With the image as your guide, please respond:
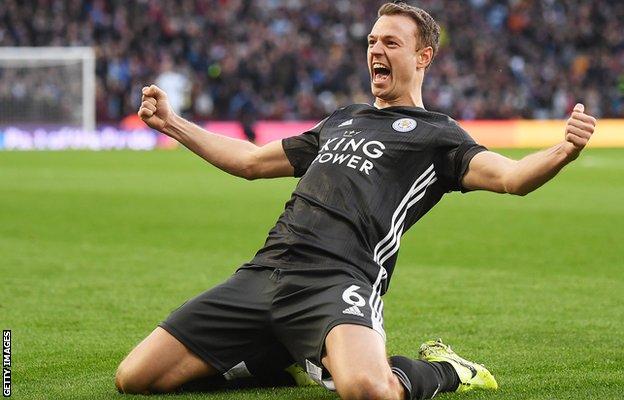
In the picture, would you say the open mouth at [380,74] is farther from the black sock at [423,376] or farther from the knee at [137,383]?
the knee at [137,383]

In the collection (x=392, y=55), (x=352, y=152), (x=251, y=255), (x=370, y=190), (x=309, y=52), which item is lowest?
(x=309, y=52)

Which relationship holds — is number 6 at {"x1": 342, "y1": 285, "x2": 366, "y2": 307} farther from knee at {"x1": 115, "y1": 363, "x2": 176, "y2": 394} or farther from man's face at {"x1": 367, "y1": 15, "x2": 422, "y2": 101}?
man's face at {"x1": 367, "y1": 15, "x2": 422, "y2": 101}

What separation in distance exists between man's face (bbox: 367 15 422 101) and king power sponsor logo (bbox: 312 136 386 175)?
0.26m

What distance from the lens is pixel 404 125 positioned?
218 inches

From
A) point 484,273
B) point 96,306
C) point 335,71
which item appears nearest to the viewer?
point 96,306

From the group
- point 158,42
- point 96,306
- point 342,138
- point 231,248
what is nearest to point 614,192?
point 231,248

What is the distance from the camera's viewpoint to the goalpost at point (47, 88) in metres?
31.4

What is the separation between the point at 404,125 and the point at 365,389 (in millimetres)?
1348

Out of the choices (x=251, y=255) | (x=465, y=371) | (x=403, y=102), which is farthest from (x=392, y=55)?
(x=251, y=255)

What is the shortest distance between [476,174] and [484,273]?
471cm

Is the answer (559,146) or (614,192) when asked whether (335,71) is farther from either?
(559,146)

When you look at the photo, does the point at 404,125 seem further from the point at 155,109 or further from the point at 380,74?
the point at 155,109

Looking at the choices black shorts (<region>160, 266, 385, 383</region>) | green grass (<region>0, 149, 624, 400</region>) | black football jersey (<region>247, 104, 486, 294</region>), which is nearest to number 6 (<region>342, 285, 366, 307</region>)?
black shorts (<region>160, 266, 385, 383</region>)

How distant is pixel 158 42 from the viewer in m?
35.2
